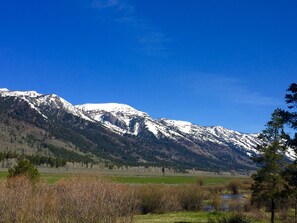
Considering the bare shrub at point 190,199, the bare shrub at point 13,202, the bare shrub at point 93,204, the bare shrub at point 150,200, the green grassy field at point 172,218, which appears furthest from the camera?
the bare shrub at point 190,199

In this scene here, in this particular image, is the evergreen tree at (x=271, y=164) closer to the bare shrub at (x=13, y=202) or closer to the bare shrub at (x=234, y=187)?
the bare shrub at (x=13, y=202)

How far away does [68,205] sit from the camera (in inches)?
1014

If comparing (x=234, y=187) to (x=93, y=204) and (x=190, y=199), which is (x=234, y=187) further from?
(x=93, y=204)

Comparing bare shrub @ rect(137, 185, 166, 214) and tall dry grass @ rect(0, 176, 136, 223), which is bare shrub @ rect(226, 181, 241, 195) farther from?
tall dry grass @ rect(0, 176, 136, 223)

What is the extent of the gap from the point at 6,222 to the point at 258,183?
33.9 metres

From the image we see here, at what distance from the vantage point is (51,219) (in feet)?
67.4

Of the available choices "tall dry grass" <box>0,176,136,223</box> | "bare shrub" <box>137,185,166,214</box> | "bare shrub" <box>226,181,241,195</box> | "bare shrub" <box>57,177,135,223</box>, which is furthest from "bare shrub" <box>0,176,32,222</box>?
"bare shrub" <box>226,181,241,195</box>

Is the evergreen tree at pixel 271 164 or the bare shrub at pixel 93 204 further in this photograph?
the evergreen tree at pixel 271 164

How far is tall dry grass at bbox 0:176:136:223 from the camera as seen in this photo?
21797 millimetres

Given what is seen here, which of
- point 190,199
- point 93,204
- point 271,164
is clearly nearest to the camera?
point 93,204

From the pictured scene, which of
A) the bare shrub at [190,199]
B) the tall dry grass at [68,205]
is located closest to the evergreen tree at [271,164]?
the bare shrub at [190,199]

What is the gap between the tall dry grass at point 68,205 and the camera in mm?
21797

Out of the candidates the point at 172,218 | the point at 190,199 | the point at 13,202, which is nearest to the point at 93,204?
the point at 13,202

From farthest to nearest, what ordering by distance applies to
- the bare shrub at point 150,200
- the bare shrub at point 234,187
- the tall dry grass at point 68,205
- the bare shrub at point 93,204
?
the bare shrub at point 234,187 < the bare shrub at point 150,200 < the tall dry grass at point 68,205 < the bare shrub at point 93,204
